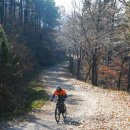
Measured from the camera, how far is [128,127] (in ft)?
59.1

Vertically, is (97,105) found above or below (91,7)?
below

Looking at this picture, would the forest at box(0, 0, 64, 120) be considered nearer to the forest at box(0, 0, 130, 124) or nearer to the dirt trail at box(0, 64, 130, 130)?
the forest at box(0, 0, 130, 124)

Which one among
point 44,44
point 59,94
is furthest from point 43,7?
point 59,94

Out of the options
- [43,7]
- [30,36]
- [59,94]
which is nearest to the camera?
[59,94]

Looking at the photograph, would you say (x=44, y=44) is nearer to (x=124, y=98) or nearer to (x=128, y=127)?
(x=124, y=98)

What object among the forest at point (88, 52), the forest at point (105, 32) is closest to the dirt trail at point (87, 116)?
the forest at point (88, 52)

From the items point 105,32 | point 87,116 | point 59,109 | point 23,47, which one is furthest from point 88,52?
point 59,109

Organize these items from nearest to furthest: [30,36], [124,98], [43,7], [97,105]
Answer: [97,105]
[124,98]
[30,36]
[43,7]

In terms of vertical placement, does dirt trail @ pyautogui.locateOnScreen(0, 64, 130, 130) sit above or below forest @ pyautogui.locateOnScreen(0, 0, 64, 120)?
below

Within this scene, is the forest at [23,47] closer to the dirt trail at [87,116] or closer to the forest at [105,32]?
the dirt trail at [87,116]

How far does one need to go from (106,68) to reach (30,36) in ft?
107

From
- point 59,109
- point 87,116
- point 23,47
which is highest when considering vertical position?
point 23,47

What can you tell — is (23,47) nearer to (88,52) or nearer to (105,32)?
(88,52)

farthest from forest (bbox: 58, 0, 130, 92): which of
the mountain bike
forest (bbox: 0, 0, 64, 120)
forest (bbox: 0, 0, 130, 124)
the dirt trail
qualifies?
the mountain bike
